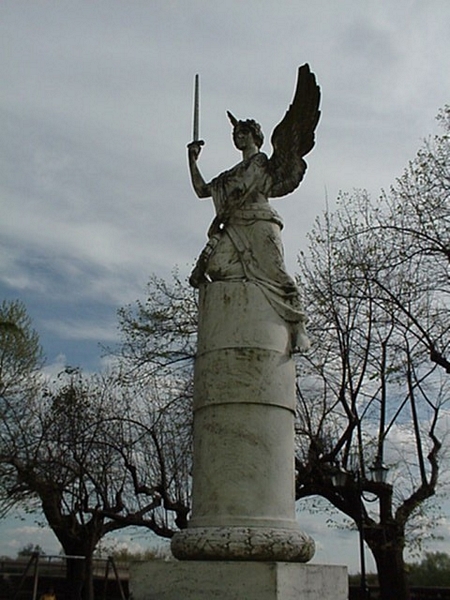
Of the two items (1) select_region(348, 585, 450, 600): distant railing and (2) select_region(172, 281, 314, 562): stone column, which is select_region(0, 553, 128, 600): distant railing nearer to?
(1) select_region(348, 585, 450, 600): distant railing

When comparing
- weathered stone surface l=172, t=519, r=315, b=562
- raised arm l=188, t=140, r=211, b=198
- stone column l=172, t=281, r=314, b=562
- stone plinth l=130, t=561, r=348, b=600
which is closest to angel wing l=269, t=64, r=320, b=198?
raised arm l=188, t=140, r=211, b=198

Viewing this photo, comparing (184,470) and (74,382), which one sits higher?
(74,382)

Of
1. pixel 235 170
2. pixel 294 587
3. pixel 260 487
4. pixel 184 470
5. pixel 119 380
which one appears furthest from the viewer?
pixel 184 470

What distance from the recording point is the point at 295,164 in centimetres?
729

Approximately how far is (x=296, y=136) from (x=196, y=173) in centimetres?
109

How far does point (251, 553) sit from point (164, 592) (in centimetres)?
69

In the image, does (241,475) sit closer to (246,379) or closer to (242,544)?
(242,544)

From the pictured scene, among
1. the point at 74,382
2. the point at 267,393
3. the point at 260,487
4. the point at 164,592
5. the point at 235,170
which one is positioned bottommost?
the point at 164,592

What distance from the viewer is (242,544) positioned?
17.2ft

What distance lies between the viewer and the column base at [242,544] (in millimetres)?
5238

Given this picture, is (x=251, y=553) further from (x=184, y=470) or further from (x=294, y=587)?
(x=184, y=470)

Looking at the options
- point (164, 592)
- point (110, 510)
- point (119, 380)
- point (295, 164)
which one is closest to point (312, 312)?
point (119, 380)

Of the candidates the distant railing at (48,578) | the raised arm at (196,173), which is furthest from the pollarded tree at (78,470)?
the raised arm at (196,173)

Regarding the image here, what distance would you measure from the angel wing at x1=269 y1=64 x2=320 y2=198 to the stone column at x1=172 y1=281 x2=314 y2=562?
1444 mm
